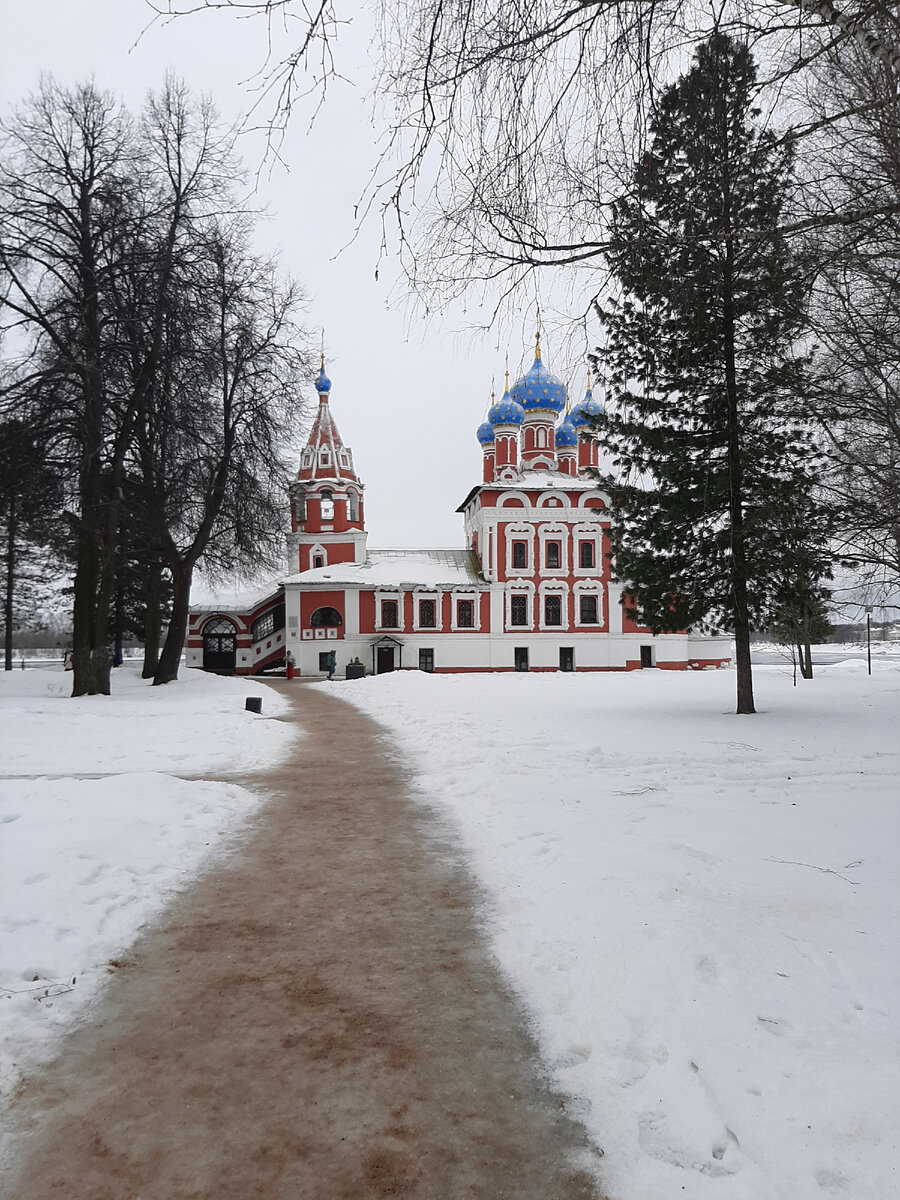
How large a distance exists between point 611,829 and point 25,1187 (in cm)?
487

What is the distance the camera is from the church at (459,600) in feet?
133

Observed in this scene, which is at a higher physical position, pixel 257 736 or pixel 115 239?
pixel 115 239

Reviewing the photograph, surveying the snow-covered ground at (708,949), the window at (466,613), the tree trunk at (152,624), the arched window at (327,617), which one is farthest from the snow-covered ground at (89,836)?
the window at (466,613)

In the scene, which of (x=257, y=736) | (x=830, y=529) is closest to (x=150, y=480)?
(x=257, y=736)

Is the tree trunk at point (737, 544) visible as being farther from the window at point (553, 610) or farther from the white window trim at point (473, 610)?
the window at point (553, 610)

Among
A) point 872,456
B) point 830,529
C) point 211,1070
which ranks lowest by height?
point 211,1070

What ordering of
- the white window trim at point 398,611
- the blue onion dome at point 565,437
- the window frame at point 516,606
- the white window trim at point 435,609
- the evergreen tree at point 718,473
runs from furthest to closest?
1. the blue onion dome at point 565,437
2. the window frame at point 516,606
3. the white window trim at point 435,609
4. the white window trim at point 398,611
5. the evergreen tree at point 718,473

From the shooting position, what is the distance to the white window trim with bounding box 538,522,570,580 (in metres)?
43.2

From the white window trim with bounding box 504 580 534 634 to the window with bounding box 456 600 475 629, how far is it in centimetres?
191

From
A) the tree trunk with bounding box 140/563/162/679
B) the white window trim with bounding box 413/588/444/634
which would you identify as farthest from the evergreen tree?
the white window trim with bounding box 413/588/444/634

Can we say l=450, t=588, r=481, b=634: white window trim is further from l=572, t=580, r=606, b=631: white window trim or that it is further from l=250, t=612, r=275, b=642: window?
l=250, t=612, r=275, b=642: window

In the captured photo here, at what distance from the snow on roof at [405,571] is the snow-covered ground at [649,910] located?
29236 mm

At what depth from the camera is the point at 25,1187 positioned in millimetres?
2572

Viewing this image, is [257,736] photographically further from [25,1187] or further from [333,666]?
[333,666]
